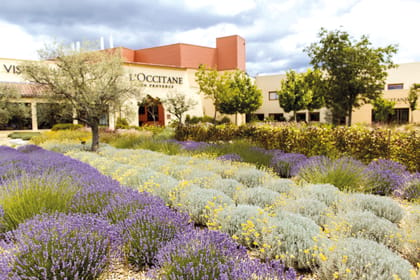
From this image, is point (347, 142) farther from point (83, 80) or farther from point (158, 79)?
point (158, 79)

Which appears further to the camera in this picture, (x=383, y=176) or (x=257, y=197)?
(x=383, y=176)

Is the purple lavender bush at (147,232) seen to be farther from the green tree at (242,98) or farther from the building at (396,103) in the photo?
the building at (396,103)

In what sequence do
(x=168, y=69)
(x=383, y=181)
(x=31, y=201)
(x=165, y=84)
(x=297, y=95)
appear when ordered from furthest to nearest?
1. (x=168, y=69)
2. (x=165, y=84)
3. (x=297, y=95)
4. (x=383, y=181)
5. (x=31, y=201)

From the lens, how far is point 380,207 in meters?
3.79

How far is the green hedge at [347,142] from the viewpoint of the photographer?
6.42 meters

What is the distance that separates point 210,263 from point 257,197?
7.21ft

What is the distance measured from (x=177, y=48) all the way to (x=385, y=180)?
29.3 meters

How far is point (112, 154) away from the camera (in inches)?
370

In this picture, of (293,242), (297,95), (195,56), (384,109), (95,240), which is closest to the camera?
(95,240)

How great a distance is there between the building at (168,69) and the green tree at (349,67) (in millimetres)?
14420

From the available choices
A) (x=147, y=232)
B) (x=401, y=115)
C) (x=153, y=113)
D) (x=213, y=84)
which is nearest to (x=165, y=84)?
(x=153, y=113)

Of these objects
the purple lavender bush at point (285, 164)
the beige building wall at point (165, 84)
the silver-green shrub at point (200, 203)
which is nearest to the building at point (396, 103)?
the beige building wall at point (165, 84)

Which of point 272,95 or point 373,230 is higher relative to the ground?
point 272,95

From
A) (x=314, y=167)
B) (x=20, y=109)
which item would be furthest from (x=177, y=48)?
(x=314, y=167)
